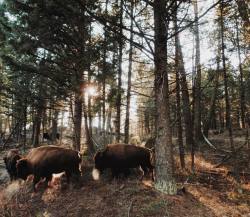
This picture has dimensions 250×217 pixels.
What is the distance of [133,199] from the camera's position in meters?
8.44

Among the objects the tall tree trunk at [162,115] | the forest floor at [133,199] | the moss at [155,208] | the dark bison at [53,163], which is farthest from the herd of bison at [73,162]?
the moss at [155,208]

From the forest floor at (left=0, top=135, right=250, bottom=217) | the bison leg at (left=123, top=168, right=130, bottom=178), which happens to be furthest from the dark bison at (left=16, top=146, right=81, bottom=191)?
the bison leg at (left=123, top=168, right=130, bottom=178)

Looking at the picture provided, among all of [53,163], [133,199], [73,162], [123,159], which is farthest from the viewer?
[123,159]

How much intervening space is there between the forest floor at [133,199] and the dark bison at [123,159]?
20.1 inches

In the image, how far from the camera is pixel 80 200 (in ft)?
30.5

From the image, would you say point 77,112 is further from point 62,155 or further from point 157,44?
point 157,44

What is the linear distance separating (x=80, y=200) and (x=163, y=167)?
2.84 m

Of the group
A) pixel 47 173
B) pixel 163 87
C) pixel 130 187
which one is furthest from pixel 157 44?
pixel 47 173

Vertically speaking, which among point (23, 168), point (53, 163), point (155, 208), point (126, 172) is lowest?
point (155, 208)

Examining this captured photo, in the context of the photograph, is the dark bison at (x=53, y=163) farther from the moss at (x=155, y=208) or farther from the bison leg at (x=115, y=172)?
the moss at (x=155, y=208)

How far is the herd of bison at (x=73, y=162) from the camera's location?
1088 cm

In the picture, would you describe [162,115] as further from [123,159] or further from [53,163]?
[53,163]

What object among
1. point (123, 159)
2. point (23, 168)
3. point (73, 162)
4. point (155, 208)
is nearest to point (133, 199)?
point (155, 208)

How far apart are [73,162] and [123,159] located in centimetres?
187
